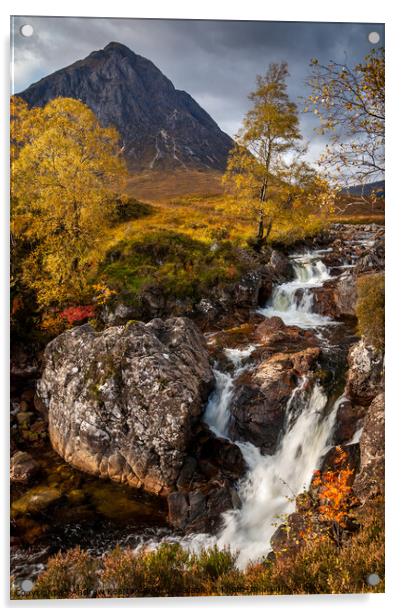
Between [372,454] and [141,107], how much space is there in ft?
21.1

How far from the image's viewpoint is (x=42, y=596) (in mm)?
4520

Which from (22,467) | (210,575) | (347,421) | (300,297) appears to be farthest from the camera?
(300,297)

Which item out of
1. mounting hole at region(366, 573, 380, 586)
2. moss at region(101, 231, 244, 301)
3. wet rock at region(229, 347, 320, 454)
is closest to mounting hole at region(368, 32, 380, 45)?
moss at region(101, 231, 244, 301)

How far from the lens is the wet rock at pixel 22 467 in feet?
17.0

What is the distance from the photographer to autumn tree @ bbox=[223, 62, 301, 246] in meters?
5.54

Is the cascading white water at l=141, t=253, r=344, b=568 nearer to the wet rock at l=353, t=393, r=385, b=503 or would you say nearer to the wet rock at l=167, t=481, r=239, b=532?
the wet rock at l=167, t=481, r=239, b=532

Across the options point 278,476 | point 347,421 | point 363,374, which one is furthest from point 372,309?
point 278,476

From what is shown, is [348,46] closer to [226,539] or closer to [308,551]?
[308,551]

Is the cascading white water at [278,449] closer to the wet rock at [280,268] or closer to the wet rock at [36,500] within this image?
the wet rock at [280,268]

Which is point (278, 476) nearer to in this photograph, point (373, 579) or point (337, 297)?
point (373, 579)

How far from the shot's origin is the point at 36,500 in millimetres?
5422

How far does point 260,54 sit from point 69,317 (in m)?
4.98

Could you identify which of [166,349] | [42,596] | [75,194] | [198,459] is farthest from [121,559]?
[75,194]

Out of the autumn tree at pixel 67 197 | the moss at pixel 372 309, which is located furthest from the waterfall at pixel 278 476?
the autumn tree at pixel 67 197
